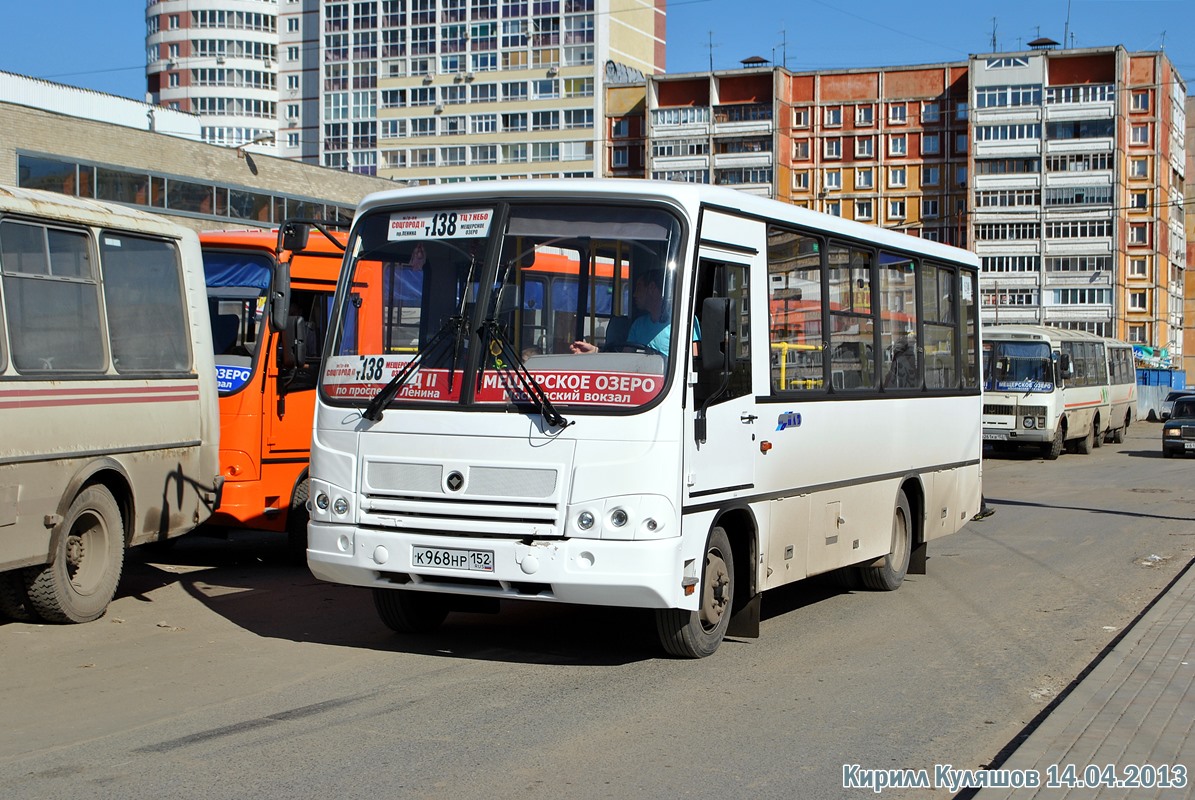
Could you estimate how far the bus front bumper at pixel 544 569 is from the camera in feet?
26.7

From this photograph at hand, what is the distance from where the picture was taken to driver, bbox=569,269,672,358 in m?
8.39

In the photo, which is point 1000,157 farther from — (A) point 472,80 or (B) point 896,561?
(B) point 896,561

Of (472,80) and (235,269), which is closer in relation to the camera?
(235,269)

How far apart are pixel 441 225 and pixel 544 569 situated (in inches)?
89.8

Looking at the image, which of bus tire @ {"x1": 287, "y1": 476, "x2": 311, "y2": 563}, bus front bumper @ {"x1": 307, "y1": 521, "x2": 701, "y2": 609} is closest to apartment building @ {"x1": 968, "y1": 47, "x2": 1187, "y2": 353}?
bus tire @ {"x1": 287, "y1": 476, "x2": 311, "y2": 563}

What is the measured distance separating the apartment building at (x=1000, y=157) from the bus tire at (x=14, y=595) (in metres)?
104

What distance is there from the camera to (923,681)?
8648 millimetres

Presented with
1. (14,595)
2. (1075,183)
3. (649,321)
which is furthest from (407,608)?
(1075,183)

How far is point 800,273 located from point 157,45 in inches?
6021

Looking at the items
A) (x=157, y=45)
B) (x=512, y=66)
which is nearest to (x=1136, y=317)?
(x=512, y=66)

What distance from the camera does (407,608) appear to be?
379 inches

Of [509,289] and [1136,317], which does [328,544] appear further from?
[1136,317]

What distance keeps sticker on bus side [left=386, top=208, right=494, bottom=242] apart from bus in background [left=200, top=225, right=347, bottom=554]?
3701 mm

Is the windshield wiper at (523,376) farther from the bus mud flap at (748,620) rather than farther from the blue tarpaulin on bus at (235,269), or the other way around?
the blue tarpaulin on bus at (235,269)
